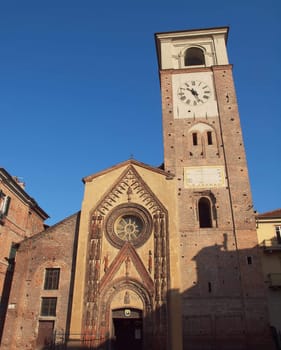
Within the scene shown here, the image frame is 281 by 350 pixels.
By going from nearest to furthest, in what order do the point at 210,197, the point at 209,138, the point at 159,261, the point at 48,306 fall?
the point at 159,261 → the point at 48,306 → the point at 210,197 → the point at 209,138

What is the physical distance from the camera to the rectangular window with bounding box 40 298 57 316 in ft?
66.0

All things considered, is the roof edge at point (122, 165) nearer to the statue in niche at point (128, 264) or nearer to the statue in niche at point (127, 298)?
the statue in niche at point (128, 264)

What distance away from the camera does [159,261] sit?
1983 centimetres

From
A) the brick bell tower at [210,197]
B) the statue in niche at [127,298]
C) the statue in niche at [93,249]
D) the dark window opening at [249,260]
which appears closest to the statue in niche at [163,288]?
the brick bell tower at [210,197]

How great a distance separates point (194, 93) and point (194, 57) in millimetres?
6415

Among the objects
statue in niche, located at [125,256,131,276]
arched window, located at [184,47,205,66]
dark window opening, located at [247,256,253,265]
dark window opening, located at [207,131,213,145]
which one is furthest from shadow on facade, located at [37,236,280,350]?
arched window, located at [184,47,205,66]

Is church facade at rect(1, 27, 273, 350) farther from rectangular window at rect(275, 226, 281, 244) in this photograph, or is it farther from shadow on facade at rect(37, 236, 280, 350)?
rectangular window at rect(275, 226, 281, 244)

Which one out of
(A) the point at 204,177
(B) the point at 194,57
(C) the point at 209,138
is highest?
(B) the point at 194,57

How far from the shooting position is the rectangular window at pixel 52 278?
20.9 metres

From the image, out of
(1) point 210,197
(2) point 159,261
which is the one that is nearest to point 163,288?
(2) point 159,261

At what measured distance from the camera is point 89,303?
19.3m

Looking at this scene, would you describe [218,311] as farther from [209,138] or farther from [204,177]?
[209,138]

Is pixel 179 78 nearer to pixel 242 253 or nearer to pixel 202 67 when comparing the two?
pixel 202 67

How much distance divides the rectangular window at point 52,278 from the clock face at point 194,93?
16009 millimetres
